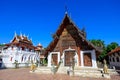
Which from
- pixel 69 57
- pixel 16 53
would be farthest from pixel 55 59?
pixel 16 53

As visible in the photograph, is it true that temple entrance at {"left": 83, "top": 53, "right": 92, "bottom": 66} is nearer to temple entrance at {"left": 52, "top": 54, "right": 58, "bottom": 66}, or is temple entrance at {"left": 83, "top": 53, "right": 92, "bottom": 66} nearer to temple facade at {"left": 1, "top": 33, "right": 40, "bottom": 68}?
temple entrance at {"left": 52, "top": 54, "right": 58, "bottom": 66}

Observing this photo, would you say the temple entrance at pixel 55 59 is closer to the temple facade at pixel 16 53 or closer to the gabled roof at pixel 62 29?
the gabled roof at pixel 62 29

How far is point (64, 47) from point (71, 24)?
3190 mm

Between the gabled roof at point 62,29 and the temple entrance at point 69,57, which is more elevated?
the gabled roof at point 62,29

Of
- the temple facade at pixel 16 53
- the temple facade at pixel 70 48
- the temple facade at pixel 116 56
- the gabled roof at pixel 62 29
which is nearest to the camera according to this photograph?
the temple facade at pixel 70 48

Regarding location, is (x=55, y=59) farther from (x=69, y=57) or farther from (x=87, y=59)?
(x=87, y=59)

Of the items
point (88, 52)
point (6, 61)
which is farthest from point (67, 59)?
point (6, 61)

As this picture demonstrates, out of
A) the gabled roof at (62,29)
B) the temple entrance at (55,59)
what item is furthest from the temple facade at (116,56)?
the gabled roof at (62,29)

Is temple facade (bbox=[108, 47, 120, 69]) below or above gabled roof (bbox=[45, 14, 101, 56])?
below

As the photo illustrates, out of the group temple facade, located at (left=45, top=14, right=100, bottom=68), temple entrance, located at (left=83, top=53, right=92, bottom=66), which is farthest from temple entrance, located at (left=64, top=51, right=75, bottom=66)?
temple entrance, located at (left=83, top=53, right=92, bottom=66)

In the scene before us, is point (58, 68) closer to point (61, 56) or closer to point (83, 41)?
point (61, 56)

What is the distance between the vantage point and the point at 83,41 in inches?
565

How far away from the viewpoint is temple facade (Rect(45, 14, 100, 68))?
1392 cm

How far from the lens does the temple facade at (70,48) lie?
13924 millimetres
